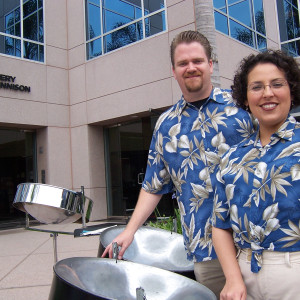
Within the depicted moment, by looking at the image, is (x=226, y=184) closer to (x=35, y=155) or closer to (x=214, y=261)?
(x=214, y=261)

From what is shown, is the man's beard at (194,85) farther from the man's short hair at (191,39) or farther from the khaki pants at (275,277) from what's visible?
the khaki pants at (275,277)

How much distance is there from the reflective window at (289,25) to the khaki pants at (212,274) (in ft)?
23.4

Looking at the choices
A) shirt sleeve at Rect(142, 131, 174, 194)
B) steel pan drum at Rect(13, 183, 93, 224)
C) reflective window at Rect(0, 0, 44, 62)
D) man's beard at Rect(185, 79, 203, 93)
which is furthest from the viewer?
reflective window at Rect(0, 0, 44, 62)

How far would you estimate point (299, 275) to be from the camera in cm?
78

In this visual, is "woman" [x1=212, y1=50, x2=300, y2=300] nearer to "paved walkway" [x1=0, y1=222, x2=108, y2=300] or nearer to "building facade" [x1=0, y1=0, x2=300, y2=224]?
"paved walkway" [x1=0, y1=222, x2=108, y2=300]

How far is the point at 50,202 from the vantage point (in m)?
2.07

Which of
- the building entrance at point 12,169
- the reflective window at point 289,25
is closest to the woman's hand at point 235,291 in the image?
the building entrance at point 12,169

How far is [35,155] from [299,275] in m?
6.61

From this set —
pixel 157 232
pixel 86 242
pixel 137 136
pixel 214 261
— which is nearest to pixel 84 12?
pixel 137 136

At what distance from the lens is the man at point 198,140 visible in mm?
1119

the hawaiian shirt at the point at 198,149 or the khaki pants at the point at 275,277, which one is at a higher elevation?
the hawaiian shirt at the point at 198,149

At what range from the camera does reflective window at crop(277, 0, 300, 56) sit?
754cm

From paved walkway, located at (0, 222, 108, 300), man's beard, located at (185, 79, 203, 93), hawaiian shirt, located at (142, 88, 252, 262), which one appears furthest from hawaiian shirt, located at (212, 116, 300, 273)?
paved walkway, located at (0, 222, 108, 300)

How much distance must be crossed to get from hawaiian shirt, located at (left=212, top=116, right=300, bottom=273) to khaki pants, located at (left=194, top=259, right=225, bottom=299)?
0.86 ft
